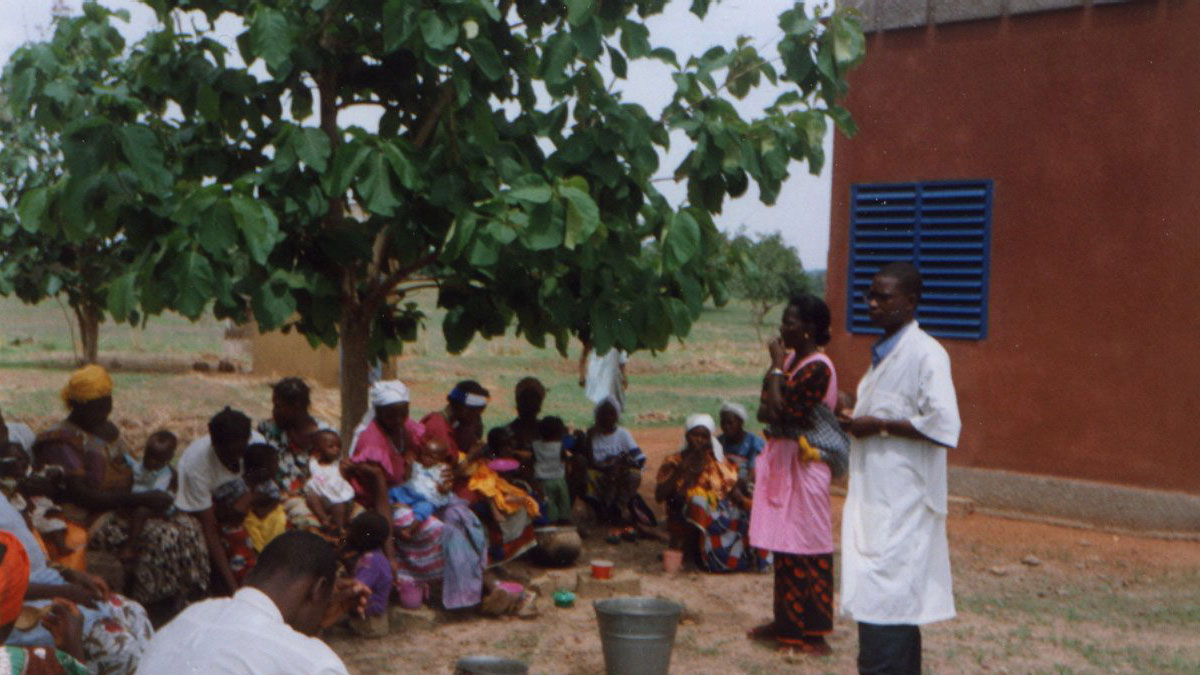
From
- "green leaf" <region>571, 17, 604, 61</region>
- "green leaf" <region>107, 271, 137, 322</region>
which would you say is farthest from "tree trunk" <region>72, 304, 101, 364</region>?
"green leaf" <region>571, 17, 604, 61</region>

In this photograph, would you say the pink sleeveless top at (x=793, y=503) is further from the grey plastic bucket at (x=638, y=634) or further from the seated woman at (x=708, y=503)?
the seated woman at (x=708, y=503)

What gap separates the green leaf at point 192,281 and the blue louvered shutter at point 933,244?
5873 millimetres

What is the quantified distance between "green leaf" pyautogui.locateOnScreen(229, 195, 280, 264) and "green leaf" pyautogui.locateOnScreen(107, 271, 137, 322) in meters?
0.51

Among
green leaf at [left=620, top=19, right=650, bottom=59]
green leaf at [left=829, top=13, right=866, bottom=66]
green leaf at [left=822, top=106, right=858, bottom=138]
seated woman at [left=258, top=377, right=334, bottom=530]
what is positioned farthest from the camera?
green leaf at [left=822, top=106, right=858, bottom=138]

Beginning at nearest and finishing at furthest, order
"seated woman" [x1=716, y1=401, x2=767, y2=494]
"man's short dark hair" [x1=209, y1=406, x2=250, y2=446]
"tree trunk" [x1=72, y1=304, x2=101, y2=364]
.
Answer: "man's short dark hair" [x1=209, y1=406, x2=250, y2=446] < "seated woman" [x1=716, y1=401, x2=767, y2=494] < "tree trunk" [x1=72, y1=304, x2=101, y2=364]

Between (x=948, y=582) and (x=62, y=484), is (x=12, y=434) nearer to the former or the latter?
(x=62, y=484)

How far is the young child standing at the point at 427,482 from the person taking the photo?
5.89 metres

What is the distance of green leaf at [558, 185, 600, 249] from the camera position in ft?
16.1

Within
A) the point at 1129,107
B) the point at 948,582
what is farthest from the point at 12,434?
the point at 1129,107

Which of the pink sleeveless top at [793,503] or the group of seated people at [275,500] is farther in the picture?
the pink sleeveless top at [793,503]

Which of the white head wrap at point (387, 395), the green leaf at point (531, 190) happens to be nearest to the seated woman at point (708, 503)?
the white head wrap at point (387, 395)

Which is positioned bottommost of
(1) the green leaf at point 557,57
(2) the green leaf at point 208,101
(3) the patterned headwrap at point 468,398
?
(3) the patterned headwrap at point 468,398

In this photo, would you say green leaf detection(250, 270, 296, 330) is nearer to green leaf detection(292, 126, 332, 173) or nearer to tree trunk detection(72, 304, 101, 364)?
green leaf detection(292, 126, 332, 173)

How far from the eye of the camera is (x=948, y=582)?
4.34 m
